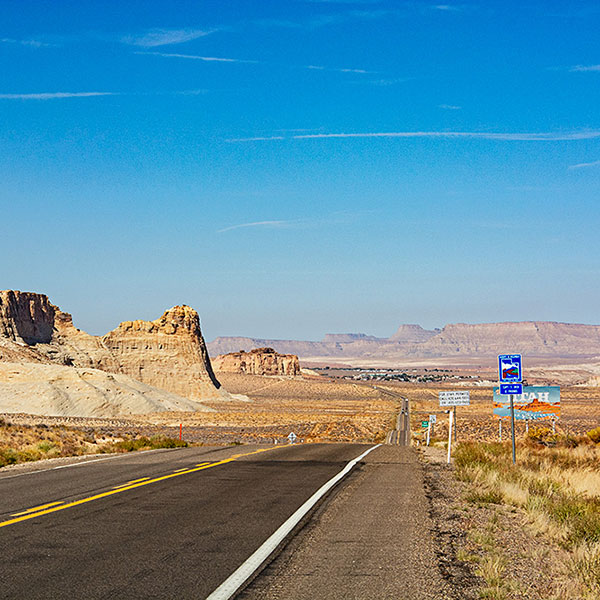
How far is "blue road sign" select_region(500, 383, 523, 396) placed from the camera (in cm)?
1823

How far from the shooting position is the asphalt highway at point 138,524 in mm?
6359

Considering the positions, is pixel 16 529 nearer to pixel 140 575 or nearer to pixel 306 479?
pixel 140 575

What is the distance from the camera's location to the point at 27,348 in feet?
280

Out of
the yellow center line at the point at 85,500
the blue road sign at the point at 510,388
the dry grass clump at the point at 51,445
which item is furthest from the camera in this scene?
the dry grass clump at the point at 51,445

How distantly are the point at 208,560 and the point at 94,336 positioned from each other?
98242 mm

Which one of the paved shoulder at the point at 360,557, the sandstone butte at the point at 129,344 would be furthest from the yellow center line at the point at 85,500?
the sandstone butte at the point at 129,344

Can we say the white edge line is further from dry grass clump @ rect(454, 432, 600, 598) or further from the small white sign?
the small white sign

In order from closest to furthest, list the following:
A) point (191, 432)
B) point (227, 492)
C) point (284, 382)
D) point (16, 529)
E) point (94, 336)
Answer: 1. point (16, 529)
2. point (227, 492)
3. point (191, 432)
4. point (94, 336)
5. point (284, 382)

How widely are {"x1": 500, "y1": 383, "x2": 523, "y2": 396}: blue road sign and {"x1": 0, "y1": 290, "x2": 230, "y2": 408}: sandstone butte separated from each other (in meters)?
77.4

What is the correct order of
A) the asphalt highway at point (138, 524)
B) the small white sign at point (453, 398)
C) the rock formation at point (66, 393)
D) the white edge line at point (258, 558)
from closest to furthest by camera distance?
the white edge line at point (258, 558) → the asphalt highway at point (138, 524) → the small white sign at point (453, 398) → the rock formation at point (66, 393)

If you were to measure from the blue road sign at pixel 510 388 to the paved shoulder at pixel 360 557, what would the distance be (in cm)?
717

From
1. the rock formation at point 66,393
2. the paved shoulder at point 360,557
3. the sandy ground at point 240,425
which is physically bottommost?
the sandy ground at point 240,425

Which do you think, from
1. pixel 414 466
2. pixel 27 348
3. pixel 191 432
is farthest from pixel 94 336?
pixel 414 466

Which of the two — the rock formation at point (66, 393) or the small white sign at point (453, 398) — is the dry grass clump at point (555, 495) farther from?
the rock formation at point (66, 393)
